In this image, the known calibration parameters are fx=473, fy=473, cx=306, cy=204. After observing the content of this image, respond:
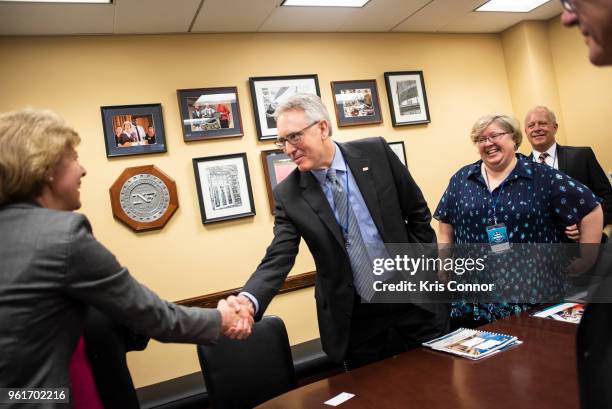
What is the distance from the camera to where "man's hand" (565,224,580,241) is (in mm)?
2383

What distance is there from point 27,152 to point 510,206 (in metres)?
2.15

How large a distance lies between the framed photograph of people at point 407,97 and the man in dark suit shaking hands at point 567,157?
1086 millimetres

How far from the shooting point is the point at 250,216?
4.04m

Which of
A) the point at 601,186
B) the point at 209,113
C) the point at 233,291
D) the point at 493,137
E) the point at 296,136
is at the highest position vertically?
the point at 209,113

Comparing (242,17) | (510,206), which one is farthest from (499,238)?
(242,17)

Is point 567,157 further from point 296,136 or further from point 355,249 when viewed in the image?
point 296,136

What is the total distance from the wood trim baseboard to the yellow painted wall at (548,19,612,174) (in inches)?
129

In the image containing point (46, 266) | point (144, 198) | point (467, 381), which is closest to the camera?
point (46, 266)

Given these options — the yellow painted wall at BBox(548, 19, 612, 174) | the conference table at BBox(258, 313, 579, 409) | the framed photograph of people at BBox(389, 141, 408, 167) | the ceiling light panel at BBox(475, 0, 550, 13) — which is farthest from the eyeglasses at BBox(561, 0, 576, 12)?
the yellow painted wall at BBox(548, 19, 612, 174)

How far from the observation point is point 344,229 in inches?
88.2

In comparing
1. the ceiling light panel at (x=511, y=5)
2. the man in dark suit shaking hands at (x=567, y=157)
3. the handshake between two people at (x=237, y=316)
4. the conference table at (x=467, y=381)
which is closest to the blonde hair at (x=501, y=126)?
the conference table at (x=467, y=381)

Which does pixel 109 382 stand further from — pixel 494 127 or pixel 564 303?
pixel 494 127

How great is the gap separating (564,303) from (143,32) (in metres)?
3.50

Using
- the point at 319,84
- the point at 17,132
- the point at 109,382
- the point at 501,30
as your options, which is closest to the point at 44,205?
the point at 17,132
